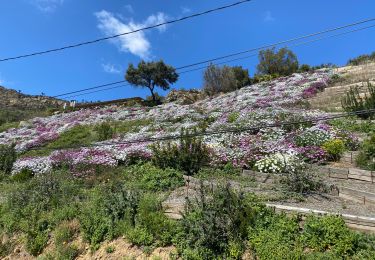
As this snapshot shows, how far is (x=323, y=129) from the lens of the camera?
15609 millimetres

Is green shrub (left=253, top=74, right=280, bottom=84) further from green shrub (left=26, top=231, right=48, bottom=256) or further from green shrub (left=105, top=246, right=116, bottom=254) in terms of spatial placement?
green shrub (left=105, top=246, right=116, bottom=254)

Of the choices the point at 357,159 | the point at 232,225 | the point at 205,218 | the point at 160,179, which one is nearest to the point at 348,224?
the point at 232,225

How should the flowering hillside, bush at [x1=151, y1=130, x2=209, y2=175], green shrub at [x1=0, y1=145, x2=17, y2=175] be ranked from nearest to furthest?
bush at [x1=151, y1=130, x2=209, y2=175]
the flowering hillside
green shrub at [x1=0, y1=145, x2=17, y2=175]

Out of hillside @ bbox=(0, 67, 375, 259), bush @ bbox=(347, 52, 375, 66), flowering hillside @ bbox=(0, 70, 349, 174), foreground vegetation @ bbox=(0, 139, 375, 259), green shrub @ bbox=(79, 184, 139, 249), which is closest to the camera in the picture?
foreground vegetation @ bbox=(0, 139, 375, 259)

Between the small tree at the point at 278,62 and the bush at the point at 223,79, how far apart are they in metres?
2.84

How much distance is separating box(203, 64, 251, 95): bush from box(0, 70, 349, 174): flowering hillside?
283 inches

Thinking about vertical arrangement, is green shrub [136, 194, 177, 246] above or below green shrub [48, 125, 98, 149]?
below

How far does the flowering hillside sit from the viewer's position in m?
14.2

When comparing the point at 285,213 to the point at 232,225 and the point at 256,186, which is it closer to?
the point at 232,225

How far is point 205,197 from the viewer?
33.3 ft

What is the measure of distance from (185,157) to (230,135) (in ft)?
13.5

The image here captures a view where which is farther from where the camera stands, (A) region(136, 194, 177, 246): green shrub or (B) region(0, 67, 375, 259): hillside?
(A) region(136, 194, 177, 246): green shrub

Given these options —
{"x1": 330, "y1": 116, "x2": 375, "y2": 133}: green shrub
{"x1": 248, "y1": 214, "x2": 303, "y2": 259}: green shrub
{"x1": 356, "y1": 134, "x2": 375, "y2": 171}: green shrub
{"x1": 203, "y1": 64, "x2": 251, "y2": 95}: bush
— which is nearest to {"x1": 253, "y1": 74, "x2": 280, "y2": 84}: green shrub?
{"x1": 203, "y1": 64, "x2": 251, "y2": 95}: bush

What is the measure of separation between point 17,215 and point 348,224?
9388 millimetres
